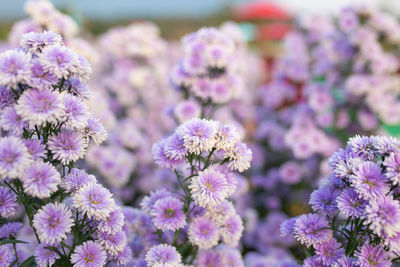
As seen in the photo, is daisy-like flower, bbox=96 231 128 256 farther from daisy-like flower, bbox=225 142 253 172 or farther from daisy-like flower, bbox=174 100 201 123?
daisy-like flower, bbox=174 100 201 123

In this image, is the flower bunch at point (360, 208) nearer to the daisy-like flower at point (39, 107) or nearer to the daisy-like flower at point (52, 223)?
the daisy-like flower at point (52, 223)

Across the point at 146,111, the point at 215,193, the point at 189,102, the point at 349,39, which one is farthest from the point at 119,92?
the point at 215,193

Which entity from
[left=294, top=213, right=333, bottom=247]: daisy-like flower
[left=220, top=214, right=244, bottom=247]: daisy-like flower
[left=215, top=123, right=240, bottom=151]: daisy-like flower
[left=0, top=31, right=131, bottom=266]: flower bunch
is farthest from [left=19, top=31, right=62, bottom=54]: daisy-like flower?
[left=294, top=213, right=333, bottom=247]: daisy-like flower

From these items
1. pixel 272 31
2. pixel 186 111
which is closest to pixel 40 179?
pixel 186 111

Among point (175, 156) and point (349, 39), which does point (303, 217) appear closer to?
point (175, 156)

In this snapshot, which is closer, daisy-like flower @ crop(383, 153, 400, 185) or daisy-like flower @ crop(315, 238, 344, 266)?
daisy-like flower @ crop(383, 153, 400, 185)
